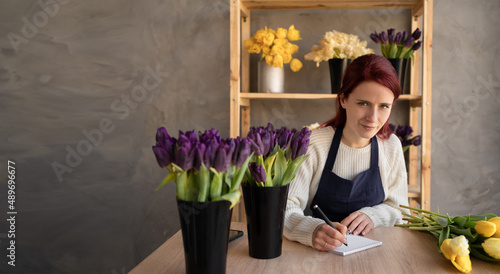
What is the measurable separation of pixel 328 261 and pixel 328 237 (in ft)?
0.30

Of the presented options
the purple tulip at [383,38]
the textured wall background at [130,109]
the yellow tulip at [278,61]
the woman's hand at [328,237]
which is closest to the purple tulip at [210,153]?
the woman's hand at [328,237]

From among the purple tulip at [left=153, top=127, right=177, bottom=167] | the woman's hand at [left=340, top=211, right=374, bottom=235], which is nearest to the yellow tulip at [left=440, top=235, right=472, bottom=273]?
the woman's hand at [left=340, top=211, right=374, bottom=235]

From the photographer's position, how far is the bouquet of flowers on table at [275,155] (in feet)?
3.60

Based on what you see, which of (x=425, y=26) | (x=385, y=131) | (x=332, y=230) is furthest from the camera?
(x=425, y=26)

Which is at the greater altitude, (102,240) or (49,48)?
(49,48)

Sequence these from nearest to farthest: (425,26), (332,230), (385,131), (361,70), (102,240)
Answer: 1. (332,230)
2. (361,70)
3. (385,131)
4. (425,26)
5. (102,240)

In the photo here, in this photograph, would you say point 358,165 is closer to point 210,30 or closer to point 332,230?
point 332,230

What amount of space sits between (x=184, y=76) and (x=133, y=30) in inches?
17.6

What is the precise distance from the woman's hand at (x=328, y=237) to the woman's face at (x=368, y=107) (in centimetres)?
54

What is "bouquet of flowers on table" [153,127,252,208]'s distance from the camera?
0.89 meters

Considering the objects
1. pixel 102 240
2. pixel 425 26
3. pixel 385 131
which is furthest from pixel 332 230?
pixel 102 240

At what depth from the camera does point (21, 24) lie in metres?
2.97

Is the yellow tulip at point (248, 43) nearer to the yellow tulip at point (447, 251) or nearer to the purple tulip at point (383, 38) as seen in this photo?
the purple tulip at point (383, 38)

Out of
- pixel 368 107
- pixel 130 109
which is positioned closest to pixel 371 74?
pixel 368 107
